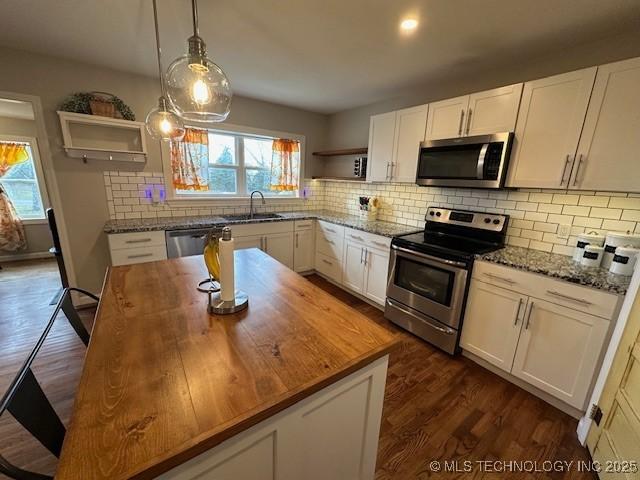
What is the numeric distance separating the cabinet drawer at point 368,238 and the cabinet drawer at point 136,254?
2002 mm

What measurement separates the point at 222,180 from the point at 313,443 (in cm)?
330

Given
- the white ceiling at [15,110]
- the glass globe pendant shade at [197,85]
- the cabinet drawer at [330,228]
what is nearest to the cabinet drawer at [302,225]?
the cabinet drawer at [330,228]

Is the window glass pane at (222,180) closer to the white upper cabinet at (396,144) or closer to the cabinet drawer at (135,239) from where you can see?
the cabinet drawer at (135,239)

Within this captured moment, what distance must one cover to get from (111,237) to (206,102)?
200 cm

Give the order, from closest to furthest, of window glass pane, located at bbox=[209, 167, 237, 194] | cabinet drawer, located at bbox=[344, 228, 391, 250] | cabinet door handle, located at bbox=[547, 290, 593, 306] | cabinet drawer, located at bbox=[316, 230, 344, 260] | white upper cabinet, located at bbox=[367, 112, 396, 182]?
cabinet door handle, located at bbox=[547, 290, 593, 306] < cabinet drawer, located at bbox=[344, 228, 391, 250] < white upper cabinet, located at bbox=[367, 112, 396, 182] < cabinet drawer, located at bbox=[316, 230, 344, 260] < window glass pane, located at bbox=[209, 167, 237, 194]

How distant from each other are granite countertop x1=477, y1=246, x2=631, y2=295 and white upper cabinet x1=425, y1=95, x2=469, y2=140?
1.09 meters

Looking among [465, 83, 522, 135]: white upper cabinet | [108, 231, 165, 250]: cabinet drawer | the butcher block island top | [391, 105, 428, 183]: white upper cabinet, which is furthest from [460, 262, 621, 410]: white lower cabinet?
[108, 231, 165, 250]: cabinet drawer

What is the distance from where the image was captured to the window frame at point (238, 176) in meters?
3.03

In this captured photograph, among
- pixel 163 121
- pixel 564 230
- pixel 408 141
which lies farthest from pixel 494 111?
pixel 163 121

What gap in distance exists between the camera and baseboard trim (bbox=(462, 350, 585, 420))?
1697 millimetres

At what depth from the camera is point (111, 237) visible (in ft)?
8.07

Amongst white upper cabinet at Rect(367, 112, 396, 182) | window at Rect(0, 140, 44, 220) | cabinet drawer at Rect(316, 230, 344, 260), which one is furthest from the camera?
window at Rect(0, 140, 44, 220)

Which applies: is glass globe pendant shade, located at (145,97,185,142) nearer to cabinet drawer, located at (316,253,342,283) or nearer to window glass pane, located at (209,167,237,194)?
window glass pane, located at (209,167,237,194)

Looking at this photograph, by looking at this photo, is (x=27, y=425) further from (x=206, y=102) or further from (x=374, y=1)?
(x=374, y=1)
